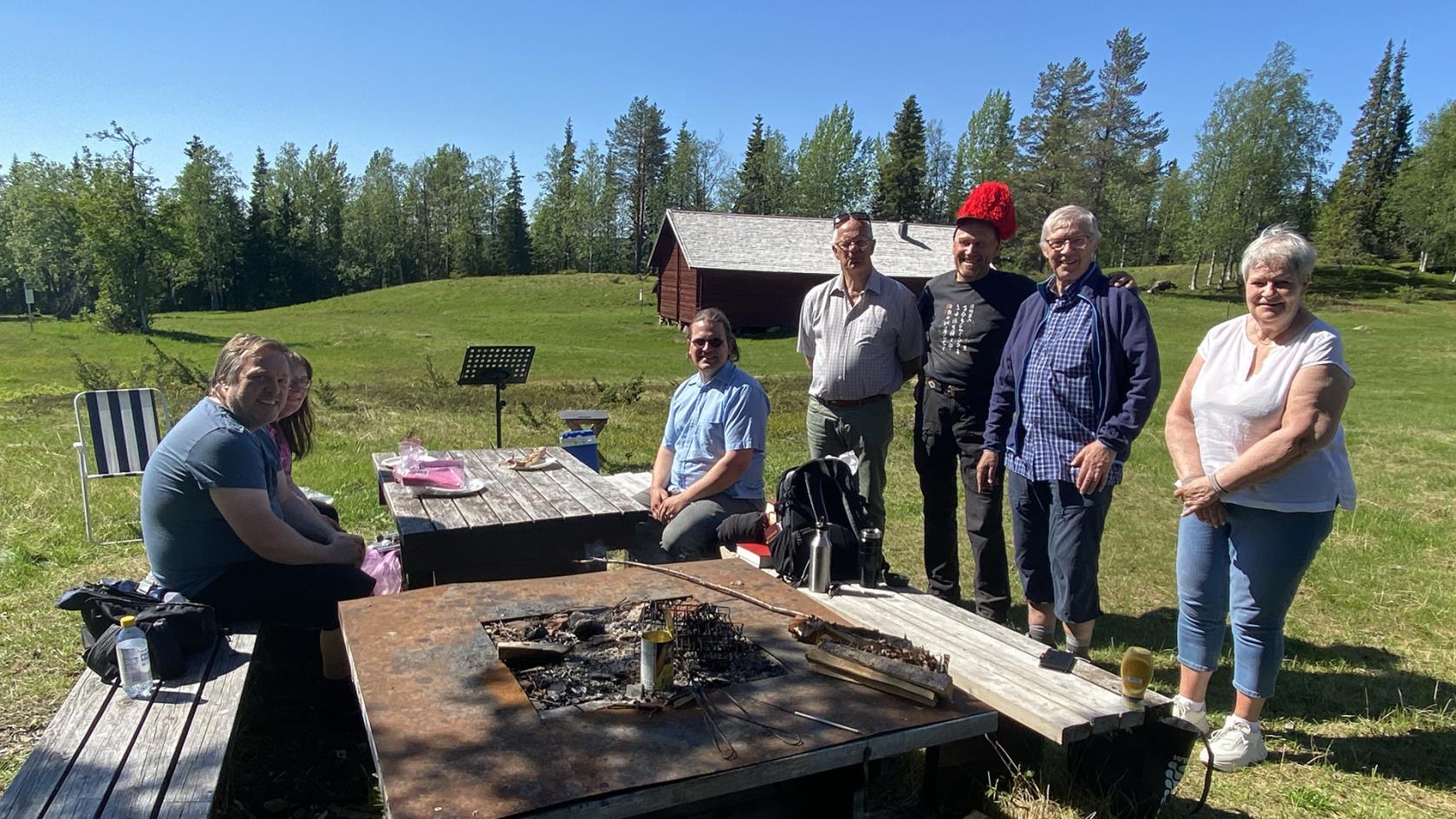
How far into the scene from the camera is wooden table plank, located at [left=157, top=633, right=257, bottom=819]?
212 cm

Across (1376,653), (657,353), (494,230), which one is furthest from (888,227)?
(494,230)

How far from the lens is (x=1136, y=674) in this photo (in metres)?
2.43

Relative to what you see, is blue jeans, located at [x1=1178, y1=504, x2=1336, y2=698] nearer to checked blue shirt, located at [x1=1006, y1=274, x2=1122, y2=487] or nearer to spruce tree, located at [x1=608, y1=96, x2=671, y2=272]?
checked blue shirt, located at [x1=1006, y1=274, x2=1122, y2=487]

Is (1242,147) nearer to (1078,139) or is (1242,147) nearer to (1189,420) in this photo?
(1078,139)

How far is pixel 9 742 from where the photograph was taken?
3178 millimetres

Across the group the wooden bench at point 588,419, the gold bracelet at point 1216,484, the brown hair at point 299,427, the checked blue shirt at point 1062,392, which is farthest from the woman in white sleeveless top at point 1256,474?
the wooden bench at point 588,419

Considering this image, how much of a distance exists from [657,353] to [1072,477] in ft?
65.7

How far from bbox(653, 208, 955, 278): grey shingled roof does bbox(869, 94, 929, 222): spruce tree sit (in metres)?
21.5

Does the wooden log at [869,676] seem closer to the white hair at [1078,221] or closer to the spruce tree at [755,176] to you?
the white hair at [1078,221]

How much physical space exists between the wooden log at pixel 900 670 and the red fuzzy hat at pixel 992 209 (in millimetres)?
2425

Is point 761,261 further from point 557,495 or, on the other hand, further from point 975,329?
point 975,329

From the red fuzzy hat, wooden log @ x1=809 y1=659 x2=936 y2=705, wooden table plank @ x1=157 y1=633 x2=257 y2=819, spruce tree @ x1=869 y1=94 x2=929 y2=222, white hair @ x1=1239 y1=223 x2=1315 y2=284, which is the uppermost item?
spruce tree @ x1=869 y1=94 x2=929 y2=222

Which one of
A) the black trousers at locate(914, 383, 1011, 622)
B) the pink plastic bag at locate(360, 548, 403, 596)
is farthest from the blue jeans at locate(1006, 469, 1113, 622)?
the pink plastic bag at locate(360, 548, 403, 596)

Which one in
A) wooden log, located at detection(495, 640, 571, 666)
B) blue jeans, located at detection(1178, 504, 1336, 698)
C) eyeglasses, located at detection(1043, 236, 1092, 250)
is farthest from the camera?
eyeglasses, located at detection(1043, 236, 1092, 250)
